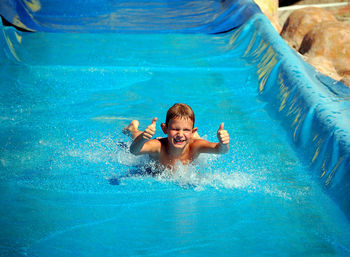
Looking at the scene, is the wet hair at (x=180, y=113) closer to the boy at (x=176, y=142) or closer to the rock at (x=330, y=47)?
the boy at (x=176, y=142)

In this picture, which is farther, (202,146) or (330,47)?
(330,47)

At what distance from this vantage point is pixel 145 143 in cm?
299

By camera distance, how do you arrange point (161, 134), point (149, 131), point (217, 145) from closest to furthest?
1. point (149, 131)
2. point (217, 145)
3. point (161, 134)

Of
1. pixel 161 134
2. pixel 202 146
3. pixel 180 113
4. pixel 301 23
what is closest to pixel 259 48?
pixel 301 23

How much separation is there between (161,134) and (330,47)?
3.13 metres

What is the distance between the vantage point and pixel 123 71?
194 inches

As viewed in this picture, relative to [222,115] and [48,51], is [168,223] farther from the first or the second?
[48,51]

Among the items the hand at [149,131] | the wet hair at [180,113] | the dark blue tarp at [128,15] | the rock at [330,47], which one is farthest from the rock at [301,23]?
the hand at [149,131]

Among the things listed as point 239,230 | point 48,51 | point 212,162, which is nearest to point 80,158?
point 212,162

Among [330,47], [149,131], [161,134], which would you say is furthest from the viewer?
[330,47]

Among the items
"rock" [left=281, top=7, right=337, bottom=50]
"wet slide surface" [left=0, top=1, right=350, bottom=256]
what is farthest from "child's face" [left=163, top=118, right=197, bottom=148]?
"rock" [left=281, top=7, right=337, bottom=50]

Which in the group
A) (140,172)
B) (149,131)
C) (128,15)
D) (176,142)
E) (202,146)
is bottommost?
(140,172)

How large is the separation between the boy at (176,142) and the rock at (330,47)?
2934mm

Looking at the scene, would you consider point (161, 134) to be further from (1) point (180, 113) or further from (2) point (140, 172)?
(1) point (180, 113)
